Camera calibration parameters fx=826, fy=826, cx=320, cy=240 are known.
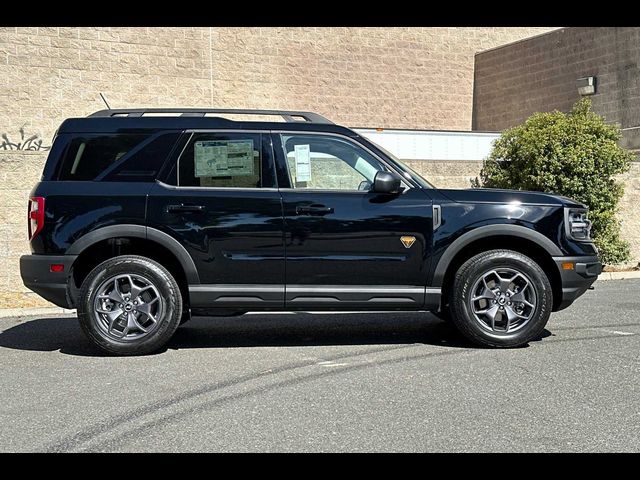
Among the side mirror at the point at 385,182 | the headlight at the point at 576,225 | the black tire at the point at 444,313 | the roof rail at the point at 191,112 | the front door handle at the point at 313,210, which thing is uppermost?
the roof rail at the point at 191,112

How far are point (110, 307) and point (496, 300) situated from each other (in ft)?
10.7

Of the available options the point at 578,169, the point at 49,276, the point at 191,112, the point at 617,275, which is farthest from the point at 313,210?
the point at 617,275

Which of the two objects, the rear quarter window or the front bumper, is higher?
the rear quarter window

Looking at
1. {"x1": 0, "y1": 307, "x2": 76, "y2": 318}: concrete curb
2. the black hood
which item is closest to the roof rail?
the black hood

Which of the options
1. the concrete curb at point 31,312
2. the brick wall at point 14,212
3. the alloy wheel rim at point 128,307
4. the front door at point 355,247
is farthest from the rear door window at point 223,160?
the brick wall at point 14,212

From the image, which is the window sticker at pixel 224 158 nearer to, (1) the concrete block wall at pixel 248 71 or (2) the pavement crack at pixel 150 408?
(2) the pavement crack at pixel 150 408

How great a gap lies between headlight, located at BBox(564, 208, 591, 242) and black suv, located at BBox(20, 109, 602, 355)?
0.11ft

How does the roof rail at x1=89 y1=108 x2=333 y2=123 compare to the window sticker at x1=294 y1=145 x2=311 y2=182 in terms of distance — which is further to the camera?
the roof rail at x1=89 y1=108 x2=333 y2=123

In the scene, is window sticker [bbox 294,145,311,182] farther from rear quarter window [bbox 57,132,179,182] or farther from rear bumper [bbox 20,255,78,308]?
rear bumper [bbox 20,255,78,308]

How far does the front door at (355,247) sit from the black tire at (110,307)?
3.25 ft

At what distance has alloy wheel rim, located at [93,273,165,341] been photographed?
6.87 metres

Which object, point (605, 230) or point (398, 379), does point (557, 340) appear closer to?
point (398, 379)

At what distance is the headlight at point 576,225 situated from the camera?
23.6 feet

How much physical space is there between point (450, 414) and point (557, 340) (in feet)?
9.25
